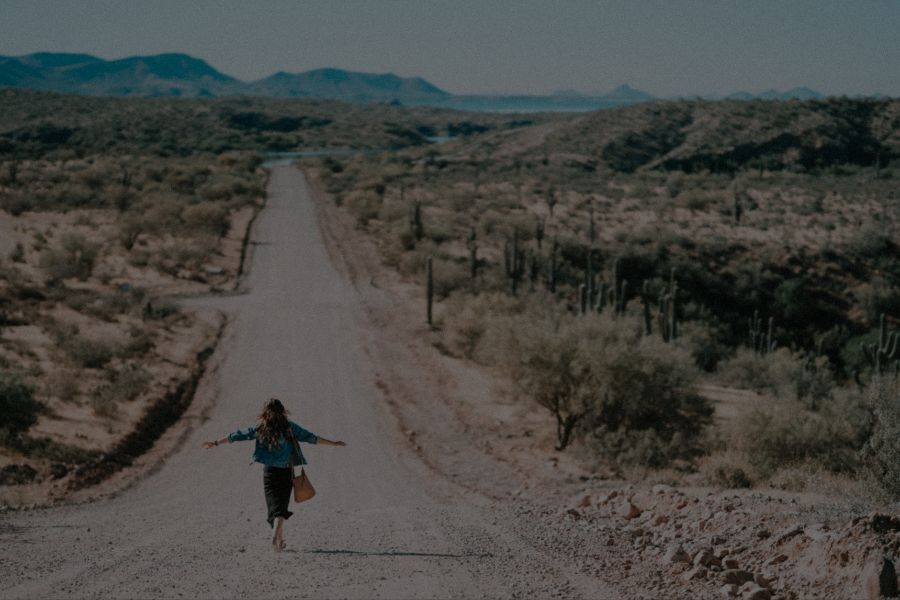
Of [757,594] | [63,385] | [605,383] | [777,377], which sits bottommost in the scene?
[777,377]

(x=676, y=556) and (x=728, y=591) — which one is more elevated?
(x=728, y=591)

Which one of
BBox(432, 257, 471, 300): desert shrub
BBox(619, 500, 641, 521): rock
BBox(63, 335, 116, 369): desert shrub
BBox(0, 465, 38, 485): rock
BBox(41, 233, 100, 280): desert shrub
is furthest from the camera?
A: BBox(432, 257, 471, 300): desert shrub

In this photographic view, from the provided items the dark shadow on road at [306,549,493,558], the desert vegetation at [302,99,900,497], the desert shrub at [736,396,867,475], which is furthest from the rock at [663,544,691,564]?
the desert shrub at [736,396,867,475]

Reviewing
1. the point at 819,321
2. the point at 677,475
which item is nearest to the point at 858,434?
the point at 677,475

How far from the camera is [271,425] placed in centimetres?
753

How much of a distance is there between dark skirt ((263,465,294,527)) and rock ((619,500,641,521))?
4232 millimetres

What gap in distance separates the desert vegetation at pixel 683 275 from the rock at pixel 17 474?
9.35m

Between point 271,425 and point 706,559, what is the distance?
14.7 feet

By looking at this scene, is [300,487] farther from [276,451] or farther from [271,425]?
[271,425]

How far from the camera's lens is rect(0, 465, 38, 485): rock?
A: 12.0m

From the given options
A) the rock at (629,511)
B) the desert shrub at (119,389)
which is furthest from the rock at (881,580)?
the desert shrub at (119,389)

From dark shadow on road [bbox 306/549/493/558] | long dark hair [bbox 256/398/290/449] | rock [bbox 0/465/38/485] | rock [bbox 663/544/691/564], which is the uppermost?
long dark hair [bbox 256/398/290/449]

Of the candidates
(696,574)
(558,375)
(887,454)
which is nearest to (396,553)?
(696,574)

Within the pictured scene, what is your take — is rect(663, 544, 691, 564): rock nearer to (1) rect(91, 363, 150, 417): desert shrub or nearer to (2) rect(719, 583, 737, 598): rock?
(2) rect(719, 583, 737, 598): rock
